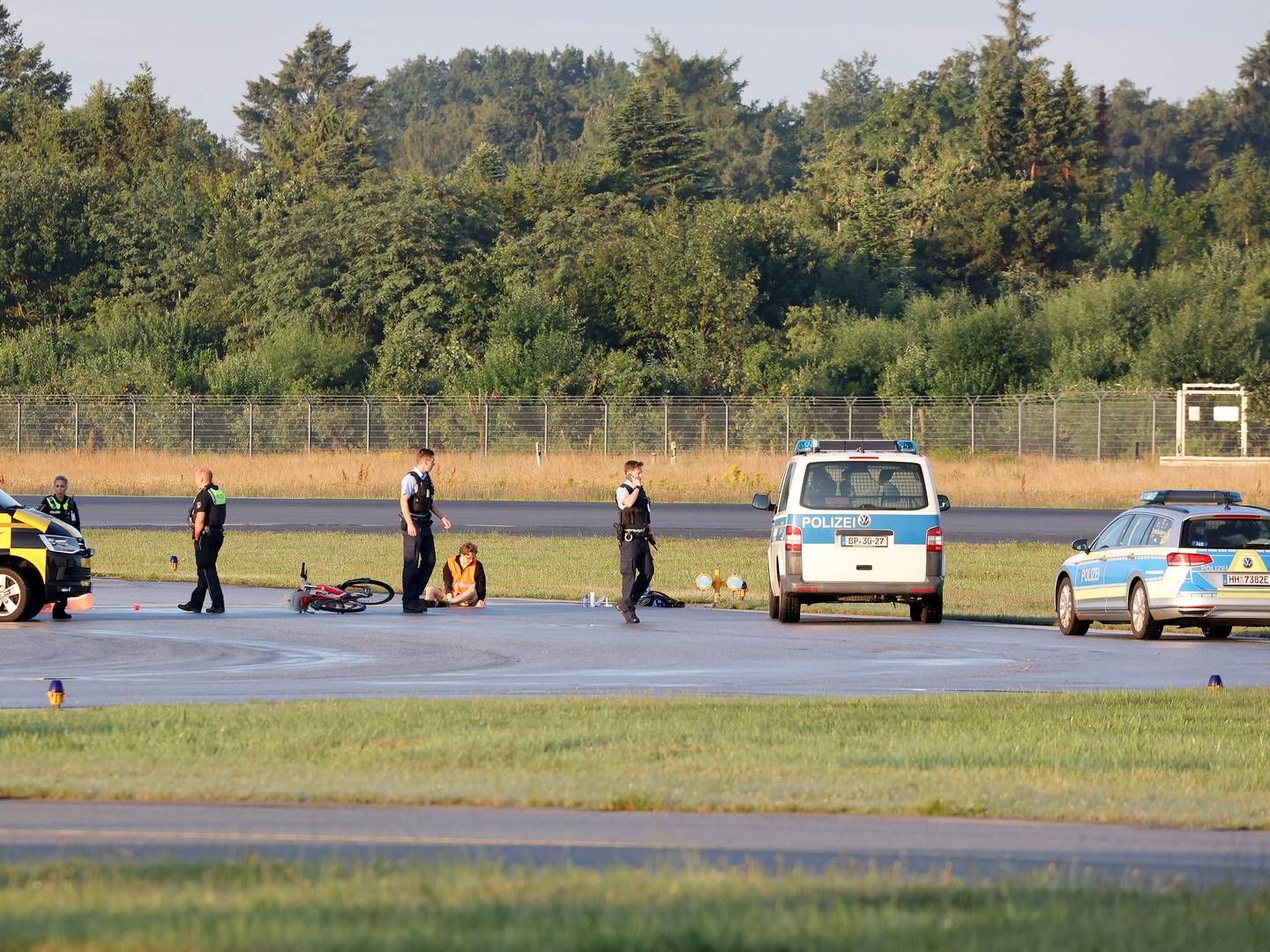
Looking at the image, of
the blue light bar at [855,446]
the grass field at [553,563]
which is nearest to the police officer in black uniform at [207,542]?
the grass field at [553,563]

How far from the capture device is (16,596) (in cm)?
2183

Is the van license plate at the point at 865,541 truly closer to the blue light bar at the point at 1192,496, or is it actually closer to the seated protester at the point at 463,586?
the blue light bar at the point at 1192,496

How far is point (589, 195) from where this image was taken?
9038cm

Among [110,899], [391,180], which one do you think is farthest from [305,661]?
[391,180]

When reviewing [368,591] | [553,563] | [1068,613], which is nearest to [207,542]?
[368,591]

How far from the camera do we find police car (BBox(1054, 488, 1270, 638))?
68.0ft

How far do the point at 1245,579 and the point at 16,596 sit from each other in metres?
13.6

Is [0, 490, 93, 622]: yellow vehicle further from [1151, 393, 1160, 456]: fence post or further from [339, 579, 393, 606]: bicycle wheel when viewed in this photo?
[1151, 393, 1160, 456]: fence post

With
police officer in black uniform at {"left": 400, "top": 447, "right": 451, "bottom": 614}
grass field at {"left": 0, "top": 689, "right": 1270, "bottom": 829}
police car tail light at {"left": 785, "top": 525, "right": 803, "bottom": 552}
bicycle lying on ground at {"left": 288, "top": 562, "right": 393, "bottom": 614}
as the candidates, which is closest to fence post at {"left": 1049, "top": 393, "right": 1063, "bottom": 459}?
police car tail light at {"left": 785, "top": 525, "right": 803, "bottom": 552}

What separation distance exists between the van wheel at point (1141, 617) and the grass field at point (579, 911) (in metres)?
13.8

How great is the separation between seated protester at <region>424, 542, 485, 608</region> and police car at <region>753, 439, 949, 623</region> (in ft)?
13.5

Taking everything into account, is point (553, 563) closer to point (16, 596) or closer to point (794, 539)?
point (794, 539)

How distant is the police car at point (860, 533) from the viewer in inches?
883

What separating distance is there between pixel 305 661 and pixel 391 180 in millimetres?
66510
